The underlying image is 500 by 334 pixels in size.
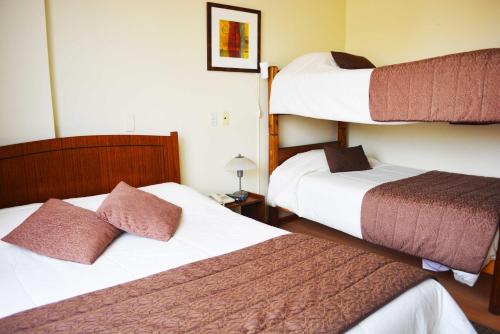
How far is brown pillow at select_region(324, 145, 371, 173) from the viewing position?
9.95 feet

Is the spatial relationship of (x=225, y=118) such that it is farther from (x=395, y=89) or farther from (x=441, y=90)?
(x=441, y=90)

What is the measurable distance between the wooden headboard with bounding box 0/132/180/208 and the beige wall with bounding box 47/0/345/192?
121 mm

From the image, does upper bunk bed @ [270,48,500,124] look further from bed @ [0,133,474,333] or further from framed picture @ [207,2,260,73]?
bed @ [0,133,474,333]

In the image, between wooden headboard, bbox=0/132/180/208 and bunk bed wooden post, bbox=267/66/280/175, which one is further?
bunk bed wooden post, bbox=267/66/280/175

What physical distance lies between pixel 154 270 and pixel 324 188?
5.47 feet

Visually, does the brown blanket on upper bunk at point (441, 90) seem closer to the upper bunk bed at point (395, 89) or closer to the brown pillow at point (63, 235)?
the upper bunk bed at point (395, 89)

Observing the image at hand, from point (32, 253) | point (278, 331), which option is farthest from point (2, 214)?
point (278, 331)

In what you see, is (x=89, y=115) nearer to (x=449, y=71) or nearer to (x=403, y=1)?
(x=449, y=71)

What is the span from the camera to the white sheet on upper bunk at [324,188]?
254 cm

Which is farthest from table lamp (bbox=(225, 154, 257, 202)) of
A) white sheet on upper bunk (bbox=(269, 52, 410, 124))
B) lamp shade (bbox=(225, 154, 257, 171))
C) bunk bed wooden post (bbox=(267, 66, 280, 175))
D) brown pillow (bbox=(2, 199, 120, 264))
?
brown pillow (bbox=(2, 199, 120, 264))

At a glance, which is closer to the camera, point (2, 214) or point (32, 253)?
point (32, 253)

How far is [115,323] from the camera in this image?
1.00 metres

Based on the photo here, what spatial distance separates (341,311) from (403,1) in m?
3.22

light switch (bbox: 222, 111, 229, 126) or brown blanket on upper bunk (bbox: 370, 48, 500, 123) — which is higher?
brown blanket on upper bunk (bbox: 370, 48, 500, 123)
